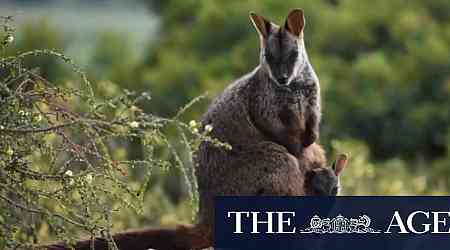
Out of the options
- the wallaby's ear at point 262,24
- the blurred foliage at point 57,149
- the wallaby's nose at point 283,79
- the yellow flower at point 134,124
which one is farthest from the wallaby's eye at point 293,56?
the yellow flower at point 134,124

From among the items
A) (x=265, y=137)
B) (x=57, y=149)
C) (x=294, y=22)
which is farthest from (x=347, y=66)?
(x=57, y=149)

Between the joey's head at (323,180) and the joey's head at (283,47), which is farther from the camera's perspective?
the joey's head at (323,180)

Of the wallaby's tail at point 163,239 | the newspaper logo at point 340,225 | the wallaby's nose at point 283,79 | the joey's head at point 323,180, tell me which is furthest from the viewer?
the joey's head at point 323,180

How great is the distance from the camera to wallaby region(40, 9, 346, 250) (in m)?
8.59

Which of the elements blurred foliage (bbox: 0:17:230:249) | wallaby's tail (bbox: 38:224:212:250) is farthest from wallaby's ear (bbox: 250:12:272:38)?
blurred foliage (bbox: 0:17:230:249)

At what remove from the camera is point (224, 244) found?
Answer: 7.62m

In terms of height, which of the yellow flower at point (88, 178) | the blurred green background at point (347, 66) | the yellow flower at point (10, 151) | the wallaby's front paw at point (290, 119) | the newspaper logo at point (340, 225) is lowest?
the newspaper logo at point (340, 225)

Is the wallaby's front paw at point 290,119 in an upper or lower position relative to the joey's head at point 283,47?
lower

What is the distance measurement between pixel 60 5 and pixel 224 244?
4219 centimetres

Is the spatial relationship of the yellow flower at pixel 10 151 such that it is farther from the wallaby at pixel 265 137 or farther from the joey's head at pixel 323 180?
the joey's head at pixel 323 180

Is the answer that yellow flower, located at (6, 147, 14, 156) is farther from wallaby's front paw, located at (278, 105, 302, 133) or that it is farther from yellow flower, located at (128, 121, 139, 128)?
wallaby's front paw, located at (278, 105, 302, 133)

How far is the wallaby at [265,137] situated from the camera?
28.2 ft

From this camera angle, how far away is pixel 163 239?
27.6 feet

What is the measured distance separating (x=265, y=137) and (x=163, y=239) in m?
0.98
